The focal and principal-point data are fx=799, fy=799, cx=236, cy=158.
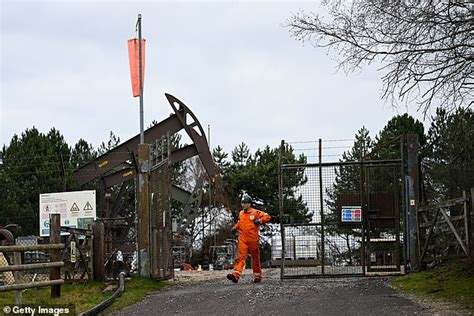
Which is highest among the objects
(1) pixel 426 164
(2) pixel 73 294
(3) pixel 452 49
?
(3) pixel 452 49

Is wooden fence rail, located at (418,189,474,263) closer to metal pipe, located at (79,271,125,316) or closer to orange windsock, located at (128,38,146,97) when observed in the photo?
metal pipe, located at (79,271,125,316)

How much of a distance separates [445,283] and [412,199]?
3301mm

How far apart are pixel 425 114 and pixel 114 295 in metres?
6.02

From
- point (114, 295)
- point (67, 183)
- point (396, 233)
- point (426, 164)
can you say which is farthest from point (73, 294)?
point (67, 183)

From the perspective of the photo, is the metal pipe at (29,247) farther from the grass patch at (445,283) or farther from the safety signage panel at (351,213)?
the safety signage panel at (351,213)

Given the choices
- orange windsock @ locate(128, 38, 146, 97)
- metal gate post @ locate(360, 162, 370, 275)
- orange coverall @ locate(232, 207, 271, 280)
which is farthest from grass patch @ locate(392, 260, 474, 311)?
orange windsock @ locate(128, 38, 146, 97)

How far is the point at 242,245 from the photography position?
51.5 feet

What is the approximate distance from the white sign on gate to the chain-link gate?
19.8 m

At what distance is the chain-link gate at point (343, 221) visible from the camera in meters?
17.1

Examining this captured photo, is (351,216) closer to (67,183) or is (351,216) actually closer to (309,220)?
(309,220)

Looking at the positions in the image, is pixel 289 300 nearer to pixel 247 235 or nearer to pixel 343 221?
pixel 247 235

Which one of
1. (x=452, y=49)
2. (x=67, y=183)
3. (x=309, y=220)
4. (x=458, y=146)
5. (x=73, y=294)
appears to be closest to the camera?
(x=452, y=49)
